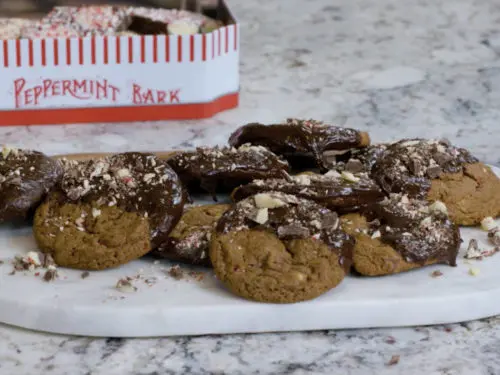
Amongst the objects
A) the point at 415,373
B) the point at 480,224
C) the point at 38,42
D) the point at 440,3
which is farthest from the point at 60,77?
the point at 440,3

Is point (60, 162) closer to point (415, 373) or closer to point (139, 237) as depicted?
point (139, 237)

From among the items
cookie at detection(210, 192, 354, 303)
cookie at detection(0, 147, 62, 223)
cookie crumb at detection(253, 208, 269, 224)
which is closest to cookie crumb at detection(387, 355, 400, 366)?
cookie at detection(210, 192, 354, 303)

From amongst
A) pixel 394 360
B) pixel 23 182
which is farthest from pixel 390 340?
pixel 23 182

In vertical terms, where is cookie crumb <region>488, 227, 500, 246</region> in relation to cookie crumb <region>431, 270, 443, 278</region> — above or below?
above

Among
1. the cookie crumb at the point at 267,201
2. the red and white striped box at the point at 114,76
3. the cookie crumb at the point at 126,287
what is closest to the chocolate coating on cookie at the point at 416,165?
the cookie crumb at the point at 267,201

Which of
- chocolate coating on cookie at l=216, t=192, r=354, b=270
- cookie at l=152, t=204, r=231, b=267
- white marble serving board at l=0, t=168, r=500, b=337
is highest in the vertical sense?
chocolate coating on cookie at l=216, t=192, r=354, b=270

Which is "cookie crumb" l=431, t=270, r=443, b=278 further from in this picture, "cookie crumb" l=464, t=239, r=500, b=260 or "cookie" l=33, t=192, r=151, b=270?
"cookie" l=33, t=192, r=151, b=270

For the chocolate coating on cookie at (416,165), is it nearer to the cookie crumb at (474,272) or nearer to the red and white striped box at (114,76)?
the cookie crumb at (474,272)

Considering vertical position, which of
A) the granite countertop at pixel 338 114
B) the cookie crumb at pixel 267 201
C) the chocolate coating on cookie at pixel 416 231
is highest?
the cookie crumb at pixel 267 201
